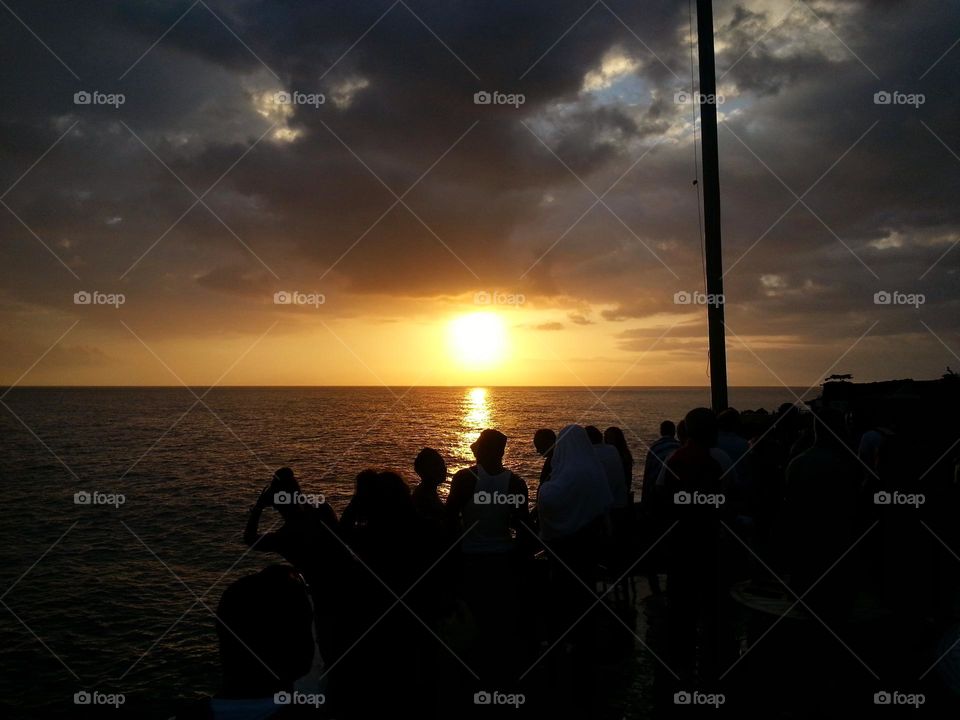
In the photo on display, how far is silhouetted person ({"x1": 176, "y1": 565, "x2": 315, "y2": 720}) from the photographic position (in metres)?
1.94

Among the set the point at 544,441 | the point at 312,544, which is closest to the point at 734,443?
the point at 544,441

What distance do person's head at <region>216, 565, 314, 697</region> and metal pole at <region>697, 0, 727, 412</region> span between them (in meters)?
7.40

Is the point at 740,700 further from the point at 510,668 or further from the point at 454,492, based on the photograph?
the point at 454,492

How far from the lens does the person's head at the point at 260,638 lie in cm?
195

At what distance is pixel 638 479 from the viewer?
28547mm

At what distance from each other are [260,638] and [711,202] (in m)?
8.47

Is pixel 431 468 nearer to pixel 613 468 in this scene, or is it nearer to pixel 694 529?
pixel 694 529

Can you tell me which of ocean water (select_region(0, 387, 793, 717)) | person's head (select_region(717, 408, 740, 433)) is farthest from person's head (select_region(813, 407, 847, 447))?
ocean water (select_region(0, 387, 793, 717))

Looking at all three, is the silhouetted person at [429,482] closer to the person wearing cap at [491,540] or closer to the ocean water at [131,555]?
the person wearing cap at [491,540]

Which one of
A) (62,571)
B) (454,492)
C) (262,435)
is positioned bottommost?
(62,571)

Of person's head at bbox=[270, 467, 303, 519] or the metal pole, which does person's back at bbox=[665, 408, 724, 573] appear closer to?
person's head at bbox=[270, 467, 303, 519]

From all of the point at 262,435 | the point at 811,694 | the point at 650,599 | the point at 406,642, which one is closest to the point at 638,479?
the point at 650,599

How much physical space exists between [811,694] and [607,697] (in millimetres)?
1697

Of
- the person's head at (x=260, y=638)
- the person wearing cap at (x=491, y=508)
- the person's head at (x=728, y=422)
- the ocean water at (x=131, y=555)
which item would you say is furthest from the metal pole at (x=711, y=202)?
the ocean water at (x=131, y=555)
